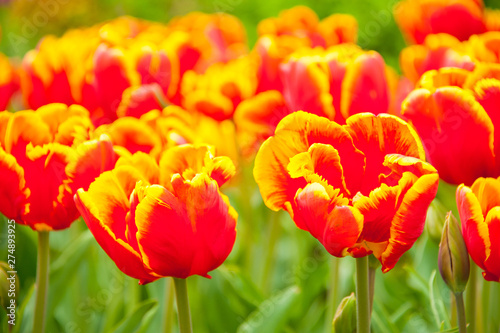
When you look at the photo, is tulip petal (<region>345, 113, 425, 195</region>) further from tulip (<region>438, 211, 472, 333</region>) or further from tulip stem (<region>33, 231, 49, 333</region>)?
tulip stem (<region>33, 231, 49, 333</region>)

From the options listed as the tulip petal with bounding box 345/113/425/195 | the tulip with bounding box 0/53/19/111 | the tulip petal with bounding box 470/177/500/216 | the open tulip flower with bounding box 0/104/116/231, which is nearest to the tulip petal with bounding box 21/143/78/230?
the open tulip flower with bounding box 0/104/116/231

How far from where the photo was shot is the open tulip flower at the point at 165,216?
0.64 metres

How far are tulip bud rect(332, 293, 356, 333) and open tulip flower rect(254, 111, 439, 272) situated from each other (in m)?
0.09

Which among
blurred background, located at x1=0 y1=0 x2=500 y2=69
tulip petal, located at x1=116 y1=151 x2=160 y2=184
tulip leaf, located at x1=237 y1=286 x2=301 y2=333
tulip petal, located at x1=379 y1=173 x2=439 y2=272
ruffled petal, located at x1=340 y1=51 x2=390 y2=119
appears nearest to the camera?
tulip petal, located at x1=379 y1=173 x2=439 y2=272

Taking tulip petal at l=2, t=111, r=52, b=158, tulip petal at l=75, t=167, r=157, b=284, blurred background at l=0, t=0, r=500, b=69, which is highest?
tulip petal at l=2, t=111, r=52, b=158

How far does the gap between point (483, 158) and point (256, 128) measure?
0.53 metres

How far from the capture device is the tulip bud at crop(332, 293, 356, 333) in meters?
0.71

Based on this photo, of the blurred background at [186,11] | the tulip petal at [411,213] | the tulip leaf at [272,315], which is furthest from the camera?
the blurred background at [186,11]

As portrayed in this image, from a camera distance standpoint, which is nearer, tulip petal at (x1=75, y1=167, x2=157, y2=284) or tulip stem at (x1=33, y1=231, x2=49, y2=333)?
tulip petal at (x1=75, y1=167, x2=157, y2=284)

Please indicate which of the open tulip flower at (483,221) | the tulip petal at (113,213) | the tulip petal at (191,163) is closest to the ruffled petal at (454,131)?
the open tulip flower at (483,221)

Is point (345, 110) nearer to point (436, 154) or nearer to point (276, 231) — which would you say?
point (436, 154)

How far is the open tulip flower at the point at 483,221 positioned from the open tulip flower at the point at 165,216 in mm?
230

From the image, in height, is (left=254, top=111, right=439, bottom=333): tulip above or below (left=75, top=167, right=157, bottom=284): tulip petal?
above

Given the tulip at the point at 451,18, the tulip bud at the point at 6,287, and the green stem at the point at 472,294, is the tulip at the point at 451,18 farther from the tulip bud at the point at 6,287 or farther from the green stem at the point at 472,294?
the tulip bud at the point at 6,287
